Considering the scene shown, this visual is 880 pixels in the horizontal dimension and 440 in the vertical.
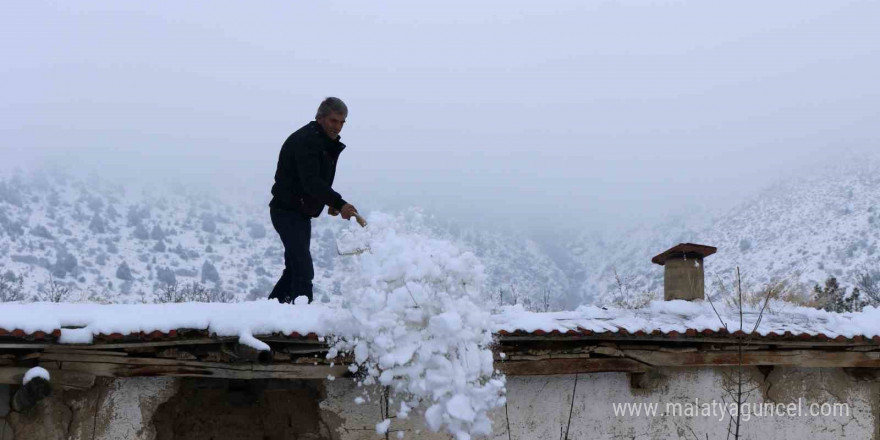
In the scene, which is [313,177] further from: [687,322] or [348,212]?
[687,322]

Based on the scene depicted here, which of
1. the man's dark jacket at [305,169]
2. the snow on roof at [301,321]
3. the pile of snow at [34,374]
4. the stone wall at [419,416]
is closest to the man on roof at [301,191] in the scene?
the man's dark jacket at [305,169]

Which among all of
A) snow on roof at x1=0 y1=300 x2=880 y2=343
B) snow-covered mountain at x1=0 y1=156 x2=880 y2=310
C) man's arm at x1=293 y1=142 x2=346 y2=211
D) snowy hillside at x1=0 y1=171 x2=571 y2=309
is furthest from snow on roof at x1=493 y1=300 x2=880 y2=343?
snowy hillside at x1=0 y1=171 x2=571 y2=309

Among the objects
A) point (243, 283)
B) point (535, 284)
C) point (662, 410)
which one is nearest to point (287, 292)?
point (662, 410)

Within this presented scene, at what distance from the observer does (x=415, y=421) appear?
4652 millimetres

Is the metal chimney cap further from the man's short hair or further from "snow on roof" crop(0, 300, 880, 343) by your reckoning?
the man's short hair

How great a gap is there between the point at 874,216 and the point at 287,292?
24998 mm

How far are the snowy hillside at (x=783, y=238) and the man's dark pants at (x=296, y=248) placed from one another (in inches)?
462

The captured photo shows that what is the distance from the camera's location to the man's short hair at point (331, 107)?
5023mm

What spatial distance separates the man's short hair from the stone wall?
72.6 inches

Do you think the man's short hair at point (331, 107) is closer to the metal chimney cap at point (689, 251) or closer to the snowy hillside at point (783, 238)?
the metal chimney cap at point (689, 251)

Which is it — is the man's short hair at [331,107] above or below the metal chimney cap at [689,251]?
above

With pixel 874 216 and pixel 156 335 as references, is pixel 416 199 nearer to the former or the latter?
pixel 874 216

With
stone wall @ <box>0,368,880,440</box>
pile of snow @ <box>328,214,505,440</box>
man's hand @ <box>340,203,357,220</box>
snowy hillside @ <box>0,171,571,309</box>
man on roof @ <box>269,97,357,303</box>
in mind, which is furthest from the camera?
snowy hillside @ <box>0,171,571,309</box>

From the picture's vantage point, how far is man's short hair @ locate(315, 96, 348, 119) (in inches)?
198
